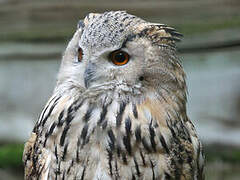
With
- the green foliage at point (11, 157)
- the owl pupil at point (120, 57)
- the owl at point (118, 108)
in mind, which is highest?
the owl pupil at point (120, 57)

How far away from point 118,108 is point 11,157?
192cm

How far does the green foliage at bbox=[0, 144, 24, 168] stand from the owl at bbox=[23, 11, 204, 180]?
1.70m

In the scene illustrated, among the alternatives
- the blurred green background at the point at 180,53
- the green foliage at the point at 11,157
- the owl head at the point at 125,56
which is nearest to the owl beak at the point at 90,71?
the owl head at the point at 125,56

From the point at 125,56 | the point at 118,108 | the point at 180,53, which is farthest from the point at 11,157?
the point at 125,56

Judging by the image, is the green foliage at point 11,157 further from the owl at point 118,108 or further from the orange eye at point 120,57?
the orange eye at point 120,57

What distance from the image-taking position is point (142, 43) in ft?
4.83

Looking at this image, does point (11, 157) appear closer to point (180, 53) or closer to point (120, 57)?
point (180, 53)

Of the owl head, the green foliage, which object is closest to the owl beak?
the owl head

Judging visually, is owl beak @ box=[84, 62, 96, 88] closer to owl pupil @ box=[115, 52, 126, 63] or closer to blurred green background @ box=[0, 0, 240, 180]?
owl pupil @ box=[115, 52, 126, 63]

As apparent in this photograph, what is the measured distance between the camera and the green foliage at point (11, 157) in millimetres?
3227

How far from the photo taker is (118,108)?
1.53 metres

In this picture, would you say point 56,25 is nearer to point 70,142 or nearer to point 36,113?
point 36,113

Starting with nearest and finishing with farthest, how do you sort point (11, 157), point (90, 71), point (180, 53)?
point (90, 71), point (180, 53), point (11, 157)

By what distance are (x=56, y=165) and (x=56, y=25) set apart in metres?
1.77
